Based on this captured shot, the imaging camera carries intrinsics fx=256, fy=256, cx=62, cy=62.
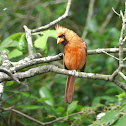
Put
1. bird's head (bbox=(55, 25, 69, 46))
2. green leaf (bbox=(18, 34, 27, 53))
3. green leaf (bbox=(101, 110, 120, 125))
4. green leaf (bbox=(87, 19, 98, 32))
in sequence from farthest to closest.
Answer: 1. green leaf (bbox=(87, 19, 98, 32))
2. bird's head (bbox=(55, 25, 69, 46))
3. green leaf (bbox=(18, 34, 27, 53))
4. green leaf (bbox=(101, 110, 120, 125))

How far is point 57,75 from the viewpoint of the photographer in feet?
15.3

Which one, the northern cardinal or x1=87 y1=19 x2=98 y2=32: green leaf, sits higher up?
x1=87 y1=19 x2=98 y2=32: green leaf

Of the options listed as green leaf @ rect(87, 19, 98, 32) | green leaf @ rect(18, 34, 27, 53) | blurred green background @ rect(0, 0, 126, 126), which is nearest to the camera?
green leaf @ rect(18, 34, 27, 53)

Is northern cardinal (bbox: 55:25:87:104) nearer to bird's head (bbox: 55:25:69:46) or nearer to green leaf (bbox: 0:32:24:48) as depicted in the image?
bird's head (bbox: 55:25:69:46)

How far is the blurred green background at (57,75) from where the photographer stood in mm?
3061

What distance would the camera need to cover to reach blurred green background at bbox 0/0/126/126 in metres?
3.06

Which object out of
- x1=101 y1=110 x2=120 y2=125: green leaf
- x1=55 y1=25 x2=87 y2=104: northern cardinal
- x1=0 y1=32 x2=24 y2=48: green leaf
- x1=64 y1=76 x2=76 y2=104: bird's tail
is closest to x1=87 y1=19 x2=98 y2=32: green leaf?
x1=55 y1=25 x2=87 y2=104: northern cardinal

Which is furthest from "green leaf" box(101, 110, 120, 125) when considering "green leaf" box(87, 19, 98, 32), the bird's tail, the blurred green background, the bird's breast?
"green leaf" box(87, 19, 98, 32)

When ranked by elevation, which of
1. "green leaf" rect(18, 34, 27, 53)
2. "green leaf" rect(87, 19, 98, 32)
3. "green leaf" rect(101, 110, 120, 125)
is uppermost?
"green leaf" rect(87, 19, 98, 32)

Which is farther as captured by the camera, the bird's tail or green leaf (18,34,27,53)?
the bird's tail

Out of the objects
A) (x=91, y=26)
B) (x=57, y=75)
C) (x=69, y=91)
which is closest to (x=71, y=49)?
(x=69, y=91)

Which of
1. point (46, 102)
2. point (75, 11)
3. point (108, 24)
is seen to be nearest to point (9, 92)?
point (46, 102)

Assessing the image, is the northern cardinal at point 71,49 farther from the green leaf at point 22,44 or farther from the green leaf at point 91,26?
the green leaf at point 91,26

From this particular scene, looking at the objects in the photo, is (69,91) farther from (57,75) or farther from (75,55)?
(57,75)
